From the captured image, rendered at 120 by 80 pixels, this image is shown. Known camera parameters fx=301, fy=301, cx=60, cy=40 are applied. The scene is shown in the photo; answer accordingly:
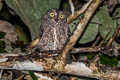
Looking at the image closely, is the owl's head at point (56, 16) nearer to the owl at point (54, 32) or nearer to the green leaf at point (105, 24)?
the owl at point (54, 32)

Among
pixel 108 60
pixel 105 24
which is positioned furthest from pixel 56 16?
pixel 108 60

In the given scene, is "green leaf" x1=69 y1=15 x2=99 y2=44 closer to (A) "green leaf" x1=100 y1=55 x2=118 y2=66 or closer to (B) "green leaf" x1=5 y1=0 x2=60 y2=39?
(B) "green leaf" x1=5 y1=0 x2=60 y2=39

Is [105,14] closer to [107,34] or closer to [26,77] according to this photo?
[107,34]

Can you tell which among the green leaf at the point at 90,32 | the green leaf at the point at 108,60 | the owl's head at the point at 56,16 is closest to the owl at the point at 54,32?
the owl's head at the point at 56,16

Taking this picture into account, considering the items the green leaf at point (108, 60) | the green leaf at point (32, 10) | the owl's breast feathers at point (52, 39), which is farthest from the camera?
the owl's breast feathers at point (52, 39)

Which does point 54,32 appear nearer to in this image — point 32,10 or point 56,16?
point 56,16

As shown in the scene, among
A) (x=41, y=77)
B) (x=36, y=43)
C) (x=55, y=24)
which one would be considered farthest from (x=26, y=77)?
(x=55, y=24)
